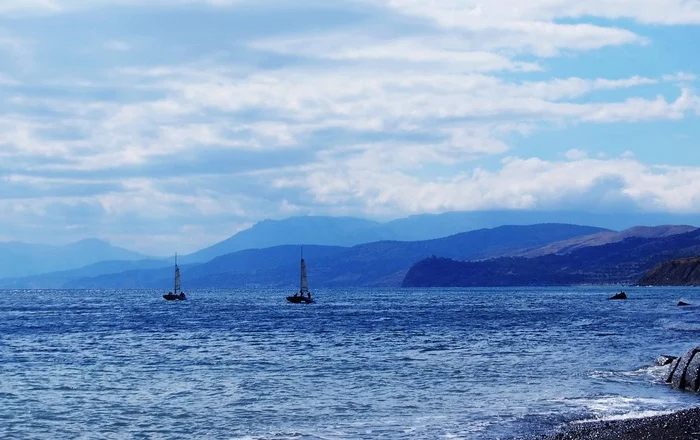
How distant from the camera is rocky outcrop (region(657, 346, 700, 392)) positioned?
1756 inches

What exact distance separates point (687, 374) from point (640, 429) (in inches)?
624

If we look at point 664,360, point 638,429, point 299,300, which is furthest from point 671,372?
point 299,300

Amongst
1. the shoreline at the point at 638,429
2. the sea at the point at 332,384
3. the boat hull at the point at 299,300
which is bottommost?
the boat hull at the point at 299,300

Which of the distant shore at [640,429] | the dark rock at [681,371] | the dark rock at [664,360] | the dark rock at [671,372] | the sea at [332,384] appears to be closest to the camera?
the distant shore at [640,429]

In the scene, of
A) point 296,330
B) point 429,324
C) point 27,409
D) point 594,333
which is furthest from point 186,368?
point 429,324

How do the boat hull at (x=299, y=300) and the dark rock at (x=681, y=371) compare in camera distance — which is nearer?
the dark rock at (x=681, y=371)

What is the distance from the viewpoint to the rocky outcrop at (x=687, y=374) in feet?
146

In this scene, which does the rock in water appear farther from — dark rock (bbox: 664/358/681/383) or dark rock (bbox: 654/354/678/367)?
dark rock (bbox: 654/354/678/367)

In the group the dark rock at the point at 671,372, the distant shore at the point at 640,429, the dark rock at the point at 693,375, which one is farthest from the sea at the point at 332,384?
the distant shore at the point at 640,429

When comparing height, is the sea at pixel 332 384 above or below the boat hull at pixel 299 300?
above

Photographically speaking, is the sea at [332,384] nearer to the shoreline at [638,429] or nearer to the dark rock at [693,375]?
the dark rock at [693,375]

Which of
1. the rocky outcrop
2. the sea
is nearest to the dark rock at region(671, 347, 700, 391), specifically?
the rocky outcrop

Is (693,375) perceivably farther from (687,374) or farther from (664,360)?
(664,360)

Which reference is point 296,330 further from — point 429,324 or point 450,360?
point 450,360
